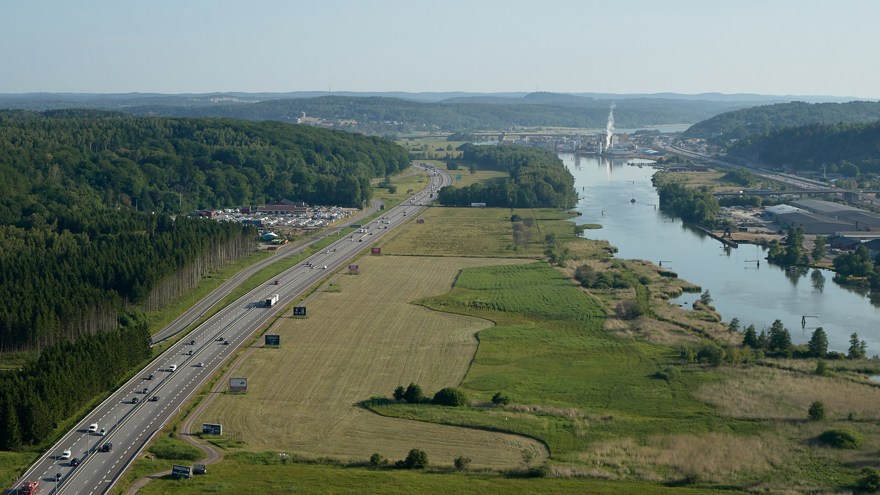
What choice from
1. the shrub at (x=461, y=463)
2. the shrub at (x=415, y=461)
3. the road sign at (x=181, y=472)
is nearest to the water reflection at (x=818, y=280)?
the shrub at (x=461, y=463)

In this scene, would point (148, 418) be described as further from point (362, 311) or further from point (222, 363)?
point (362, 311)

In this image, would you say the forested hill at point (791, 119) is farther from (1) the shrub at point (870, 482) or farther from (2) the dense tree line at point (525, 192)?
(1) the shrub at point (870, 482)

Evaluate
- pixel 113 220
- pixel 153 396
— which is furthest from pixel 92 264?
pixel 153 396

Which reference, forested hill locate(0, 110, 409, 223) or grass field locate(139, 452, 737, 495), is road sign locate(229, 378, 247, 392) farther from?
forested hill locate(0, 110, 409, 223)

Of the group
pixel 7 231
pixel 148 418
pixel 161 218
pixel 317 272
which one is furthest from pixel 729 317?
pixel 7 231

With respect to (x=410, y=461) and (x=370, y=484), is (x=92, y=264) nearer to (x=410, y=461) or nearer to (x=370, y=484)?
(x=410, y=461)

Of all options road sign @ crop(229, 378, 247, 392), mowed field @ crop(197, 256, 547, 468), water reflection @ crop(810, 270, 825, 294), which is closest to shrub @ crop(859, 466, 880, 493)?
mowed field @ crop(197, 256, 547, 468)
